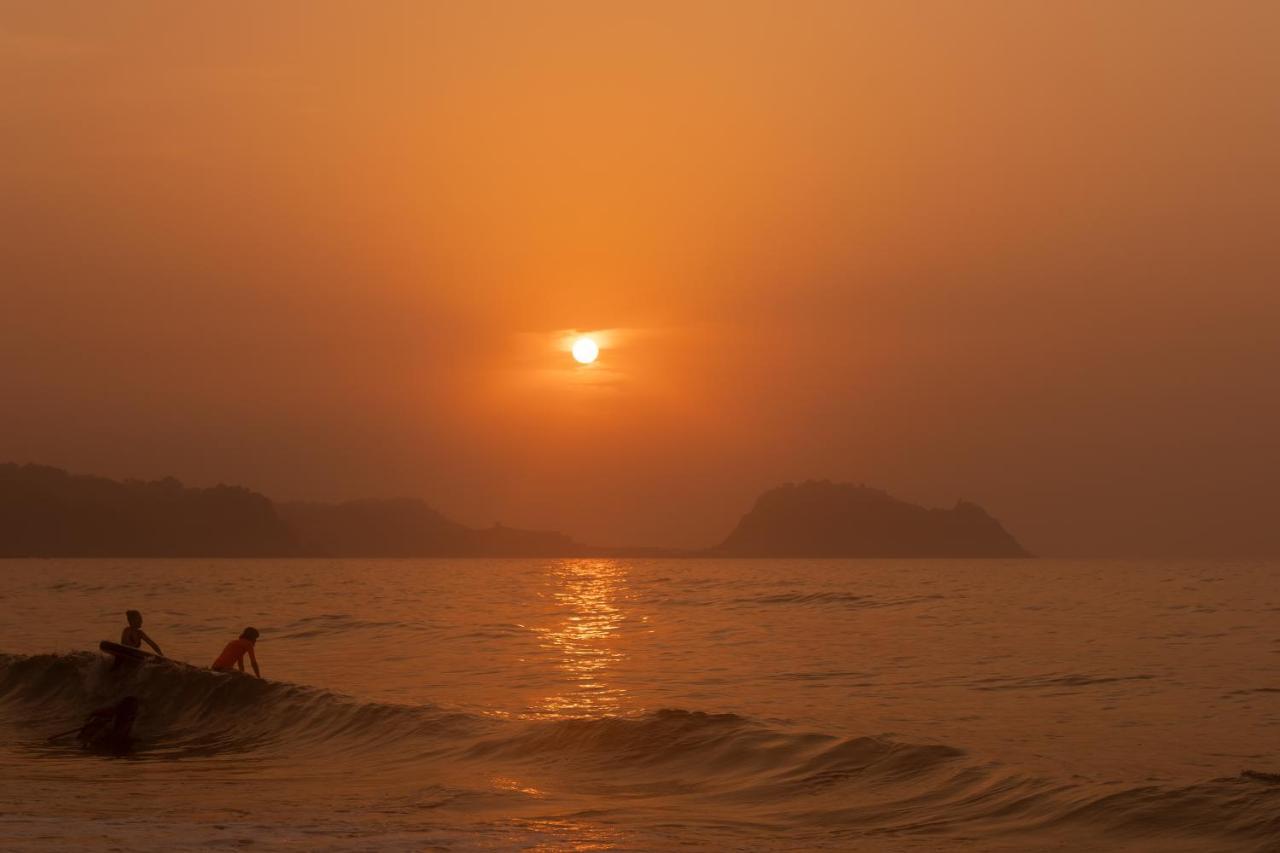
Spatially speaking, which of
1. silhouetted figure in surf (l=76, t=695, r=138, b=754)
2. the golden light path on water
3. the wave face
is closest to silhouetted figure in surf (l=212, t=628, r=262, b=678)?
the wave face

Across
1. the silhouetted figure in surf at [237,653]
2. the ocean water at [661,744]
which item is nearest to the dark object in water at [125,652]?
the ocean water at [661,744]

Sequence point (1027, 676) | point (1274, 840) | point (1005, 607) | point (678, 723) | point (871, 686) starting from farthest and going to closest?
1. point (1005, 607)
2. point (1027, 676)
3. point (871, 686)
4. point (678, 723)
5. point (1274, 840)

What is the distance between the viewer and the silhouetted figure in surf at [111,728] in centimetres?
2112

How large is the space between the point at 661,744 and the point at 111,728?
Answer: 383 inches

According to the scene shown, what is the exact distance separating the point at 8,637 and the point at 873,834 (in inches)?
1580

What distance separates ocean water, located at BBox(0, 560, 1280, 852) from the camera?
13805mm

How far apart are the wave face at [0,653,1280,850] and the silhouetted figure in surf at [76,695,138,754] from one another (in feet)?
1.34

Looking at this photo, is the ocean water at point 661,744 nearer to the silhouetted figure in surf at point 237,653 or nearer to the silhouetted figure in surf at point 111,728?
the silhouetted figure in surf at point 237,653

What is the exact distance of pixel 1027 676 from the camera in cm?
3150

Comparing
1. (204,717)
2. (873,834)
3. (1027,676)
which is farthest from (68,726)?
(1027,676)

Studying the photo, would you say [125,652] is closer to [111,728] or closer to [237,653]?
[237,653]

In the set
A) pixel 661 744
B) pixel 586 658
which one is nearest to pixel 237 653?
pixel 661 744

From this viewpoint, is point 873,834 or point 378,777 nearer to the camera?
point 873,834

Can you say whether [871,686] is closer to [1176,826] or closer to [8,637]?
[1176,826]
